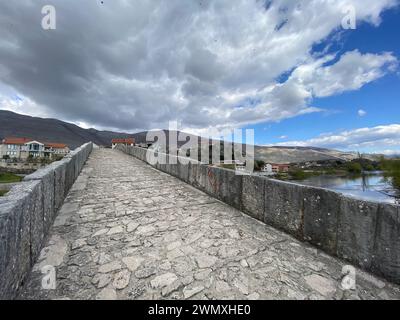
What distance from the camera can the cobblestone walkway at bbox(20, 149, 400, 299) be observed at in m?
1.86

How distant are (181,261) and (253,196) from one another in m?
1.95

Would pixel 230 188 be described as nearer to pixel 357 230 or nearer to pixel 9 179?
pixel 357 230

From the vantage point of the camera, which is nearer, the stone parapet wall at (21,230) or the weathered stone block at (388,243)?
the stone parapet wall at (21,230)

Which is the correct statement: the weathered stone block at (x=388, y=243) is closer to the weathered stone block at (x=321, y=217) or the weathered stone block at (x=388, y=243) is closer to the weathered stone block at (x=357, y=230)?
the weathered stone block at (x=357, y=230)

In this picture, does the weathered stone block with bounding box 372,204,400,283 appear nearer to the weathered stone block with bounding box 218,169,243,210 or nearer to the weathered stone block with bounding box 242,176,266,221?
→ the weathered stone block with bounding box 242,176,266,221

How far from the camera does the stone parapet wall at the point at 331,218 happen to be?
201cm

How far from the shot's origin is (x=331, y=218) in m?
2.49

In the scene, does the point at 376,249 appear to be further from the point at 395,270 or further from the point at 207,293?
the point at 207,293

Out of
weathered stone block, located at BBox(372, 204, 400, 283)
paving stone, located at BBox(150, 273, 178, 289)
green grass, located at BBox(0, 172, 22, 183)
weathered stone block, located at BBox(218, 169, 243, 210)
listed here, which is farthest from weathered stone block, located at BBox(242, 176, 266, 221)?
green grass, located at BBox(0, 172, 22, 183)

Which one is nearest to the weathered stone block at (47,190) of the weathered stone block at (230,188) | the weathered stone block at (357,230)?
the weathered stone block at (230,188)
